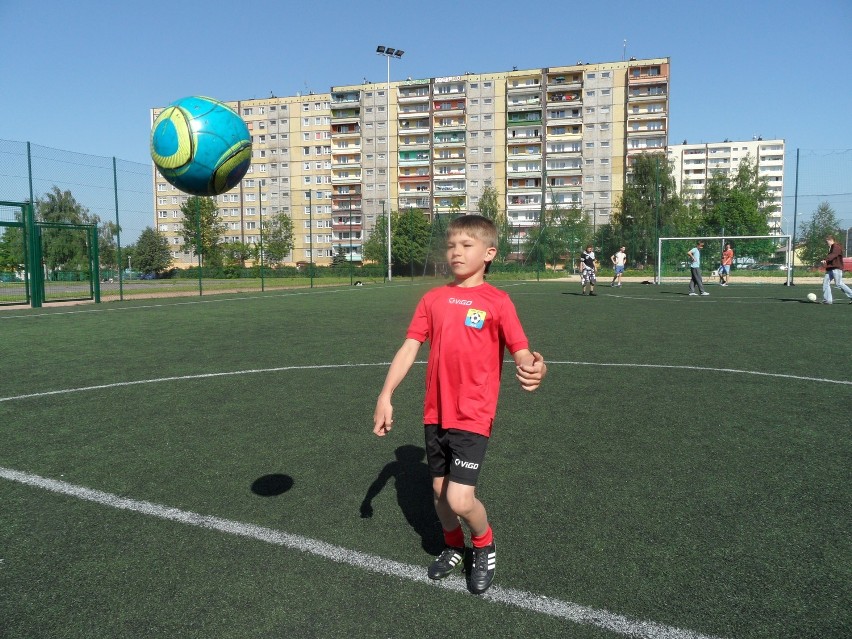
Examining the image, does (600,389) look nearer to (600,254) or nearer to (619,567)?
(619,567)

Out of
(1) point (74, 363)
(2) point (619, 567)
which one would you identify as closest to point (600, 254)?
(1) point (74, 363)

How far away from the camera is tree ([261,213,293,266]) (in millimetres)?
70312

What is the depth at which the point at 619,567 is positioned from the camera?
2.71m

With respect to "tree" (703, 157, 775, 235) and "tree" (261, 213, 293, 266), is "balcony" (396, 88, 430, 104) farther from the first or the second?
"tree" (703, 157, 775, 235)

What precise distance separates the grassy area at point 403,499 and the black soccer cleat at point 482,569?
6 centimetres

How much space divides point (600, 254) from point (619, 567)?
42290mm

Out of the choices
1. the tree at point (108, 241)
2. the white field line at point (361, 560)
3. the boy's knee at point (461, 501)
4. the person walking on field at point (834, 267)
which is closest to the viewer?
the white field line at point (361, 560)

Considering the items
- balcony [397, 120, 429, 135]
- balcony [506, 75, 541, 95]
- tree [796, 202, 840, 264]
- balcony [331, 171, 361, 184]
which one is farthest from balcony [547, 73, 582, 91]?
tree [796, 202, 840, 264]

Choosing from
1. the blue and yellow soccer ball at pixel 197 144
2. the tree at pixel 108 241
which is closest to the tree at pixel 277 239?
the tree at pixel 108 241

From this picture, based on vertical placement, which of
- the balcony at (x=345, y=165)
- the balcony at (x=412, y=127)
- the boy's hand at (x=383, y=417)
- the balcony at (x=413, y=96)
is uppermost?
the balcony at (x=413, y=96)

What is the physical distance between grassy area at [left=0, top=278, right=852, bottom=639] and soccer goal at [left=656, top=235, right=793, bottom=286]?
2822 cm

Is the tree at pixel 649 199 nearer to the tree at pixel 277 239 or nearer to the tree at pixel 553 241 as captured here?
the tree at pixel 553 241

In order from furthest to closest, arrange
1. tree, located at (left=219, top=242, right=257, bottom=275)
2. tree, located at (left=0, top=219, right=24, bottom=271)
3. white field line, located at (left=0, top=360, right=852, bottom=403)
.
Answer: tree, located at (left=219, top=242, right=257, bottom=275)
tree, located at (left=0, top=219, right=24, bottom=271)
white field line, located at (left=0, top=360, right=852, bottom=403)

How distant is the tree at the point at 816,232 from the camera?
93.5 ft
